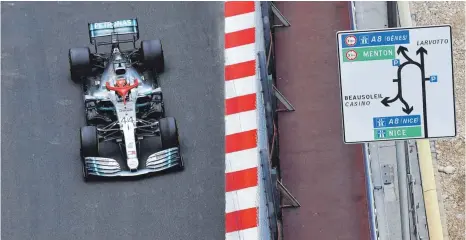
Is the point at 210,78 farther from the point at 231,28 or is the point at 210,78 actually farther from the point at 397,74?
the point at 397,74

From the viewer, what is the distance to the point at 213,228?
23.1 m

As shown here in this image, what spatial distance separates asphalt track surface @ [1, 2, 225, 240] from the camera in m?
23.4

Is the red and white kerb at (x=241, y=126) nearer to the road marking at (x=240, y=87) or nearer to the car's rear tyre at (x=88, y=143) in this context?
the road marking at (x=240, y=87)

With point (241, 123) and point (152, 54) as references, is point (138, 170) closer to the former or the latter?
point (152, 54)

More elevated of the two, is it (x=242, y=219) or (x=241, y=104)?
(x=241, y=104)

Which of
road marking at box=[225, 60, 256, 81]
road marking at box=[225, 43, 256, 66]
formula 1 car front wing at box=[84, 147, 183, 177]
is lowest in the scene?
formula 1 car front wing at box=[84, 147, 183, 177]

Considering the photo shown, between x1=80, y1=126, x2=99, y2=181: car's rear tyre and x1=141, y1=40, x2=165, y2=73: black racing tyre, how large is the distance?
82.5 inches

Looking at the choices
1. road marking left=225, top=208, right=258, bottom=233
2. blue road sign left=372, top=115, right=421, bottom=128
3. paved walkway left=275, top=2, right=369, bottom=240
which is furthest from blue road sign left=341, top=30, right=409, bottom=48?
paved walkway left=275, top=2, right=369, bottom=240

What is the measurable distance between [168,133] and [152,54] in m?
2.11

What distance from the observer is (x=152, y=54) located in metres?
25.5

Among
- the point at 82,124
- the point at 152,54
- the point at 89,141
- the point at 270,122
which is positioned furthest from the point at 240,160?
the point at 152,54

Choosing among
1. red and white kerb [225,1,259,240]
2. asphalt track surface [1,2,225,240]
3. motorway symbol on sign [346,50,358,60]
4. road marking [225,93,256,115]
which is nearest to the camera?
motorway symbol on sign [346,50,358,60]

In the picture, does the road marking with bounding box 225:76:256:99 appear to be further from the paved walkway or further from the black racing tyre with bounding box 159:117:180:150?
the black racing tyre with bounding box 159:117:180:150

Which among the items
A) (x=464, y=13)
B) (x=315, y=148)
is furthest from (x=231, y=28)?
(x=464, y=13)
